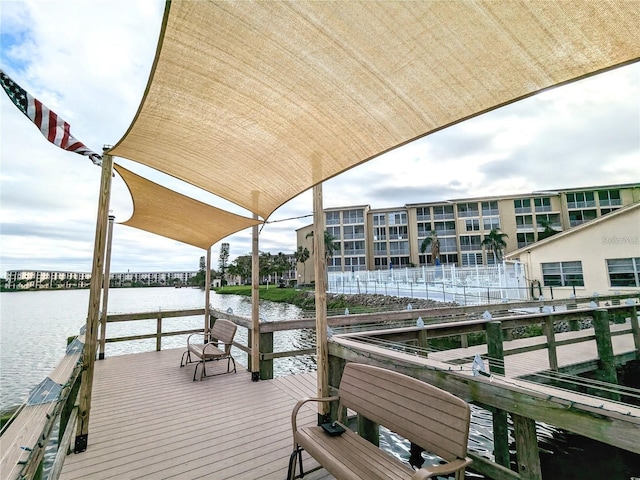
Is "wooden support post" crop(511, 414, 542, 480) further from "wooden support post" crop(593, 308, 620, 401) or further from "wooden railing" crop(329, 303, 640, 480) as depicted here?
"wooden support post" crop(593, 308, 620, 401)

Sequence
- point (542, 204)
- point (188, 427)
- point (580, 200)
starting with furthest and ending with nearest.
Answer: point (542, 204) < point (580, 200) < point (188, 427)

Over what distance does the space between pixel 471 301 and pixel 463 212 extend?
70.9 ft

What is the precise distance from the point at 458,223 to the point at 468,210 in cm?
175

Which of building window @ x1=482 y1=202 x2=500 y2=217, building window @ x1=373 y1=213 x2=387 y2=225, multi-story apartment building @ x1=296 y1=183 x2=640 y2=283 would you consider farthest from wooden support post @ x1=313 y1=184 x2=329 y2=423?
building window @ x1=373 y1=213 x2=387 y2=225

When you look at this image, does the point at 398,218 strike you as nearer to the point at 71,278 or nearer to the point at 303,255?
the point at 303,255

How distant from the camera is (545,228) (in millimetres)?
28516

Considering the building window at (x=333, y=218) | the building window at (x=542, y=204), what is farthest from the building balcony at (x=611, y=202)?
the building window at (x=333, y=218)

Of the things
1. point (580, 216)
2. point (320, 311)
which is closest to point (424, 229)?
point (580, 216)

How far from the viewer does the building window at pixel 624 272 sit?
11336 mm

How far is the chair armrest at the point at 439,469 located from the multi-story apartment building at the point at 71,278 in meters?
3.03

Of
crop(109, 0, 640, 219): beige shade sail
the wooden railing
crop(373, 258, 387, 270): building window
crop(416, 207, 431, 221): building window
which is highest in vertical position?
crop(416, 207, 431, 221): building window

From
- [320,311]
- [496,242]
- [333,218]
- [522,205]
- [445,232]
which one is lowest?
[320,311]

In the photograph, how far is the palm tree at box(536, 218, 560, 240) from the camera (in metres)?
27.5

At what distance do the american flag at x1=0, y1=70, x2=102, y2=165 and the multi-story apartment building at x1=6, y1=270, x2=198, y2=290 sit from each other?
118 cm
